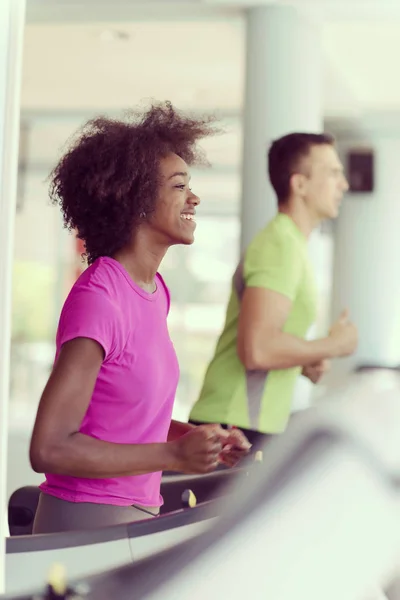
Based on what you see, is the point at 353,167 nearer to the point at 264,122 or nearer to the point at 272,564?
the point at 264,122

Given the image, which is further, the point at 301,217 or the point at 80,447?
the point at 301,217

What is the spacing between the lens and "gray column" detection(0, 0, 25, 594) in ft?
2.65

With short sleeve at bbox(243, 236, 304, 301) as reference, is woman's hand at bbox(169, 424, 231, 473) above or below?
below

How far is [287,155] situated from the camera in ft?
7.40

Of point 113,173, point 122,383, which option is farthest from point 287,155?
point 122,383

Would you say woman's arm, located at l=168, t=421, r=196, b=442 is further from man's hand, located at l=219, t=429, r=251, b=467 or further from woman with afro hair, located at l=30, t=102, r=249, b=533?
man's hand, located at l=219, t=429, r=251, b=467

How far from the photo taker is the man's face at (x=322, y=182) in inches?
85.0

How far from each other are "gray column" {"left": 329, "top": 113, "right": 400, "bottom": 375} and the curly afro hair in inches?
202

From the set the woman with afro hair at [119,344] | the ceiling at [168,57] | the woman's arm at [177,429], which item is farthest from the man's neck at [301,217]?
the ceiling at [168,57]

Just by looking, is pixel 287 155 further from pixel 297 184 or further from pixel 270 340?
pixel 270 340

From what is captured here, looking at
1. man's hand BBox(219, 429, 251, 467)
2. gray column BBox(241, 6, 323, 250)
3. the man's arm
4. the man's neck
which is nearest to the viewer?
man's hand BBox(219, 429, 251, 467)

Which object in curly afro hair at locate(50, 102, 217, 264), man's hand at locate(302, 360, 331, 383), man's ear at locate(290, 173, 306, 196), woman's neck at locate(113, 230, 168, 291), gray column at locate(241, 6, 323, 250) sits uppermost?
gray column at locate(241, 6, 323, 250)

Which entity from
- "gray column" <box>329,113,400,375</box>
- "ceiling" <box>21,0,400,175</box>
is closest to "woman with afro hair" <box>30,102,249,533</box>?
"ceiling" <box>21,0,400,175</box>

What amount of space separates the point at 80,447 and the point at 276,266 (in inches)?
36.1
